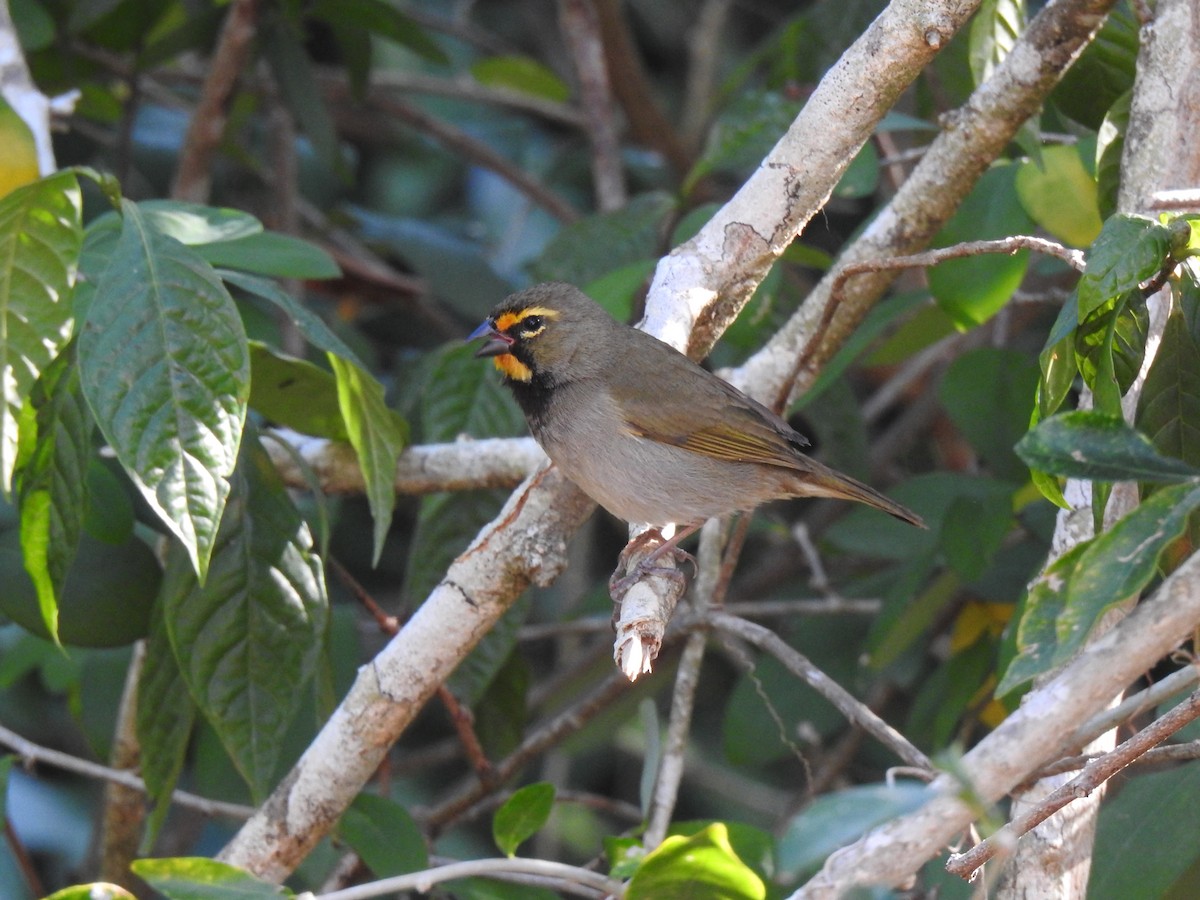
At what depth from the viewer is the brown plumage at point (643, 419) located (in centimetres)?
376

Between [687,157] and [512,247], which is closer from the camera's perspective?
[687,157]

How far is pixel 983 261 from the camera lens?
3.45 m

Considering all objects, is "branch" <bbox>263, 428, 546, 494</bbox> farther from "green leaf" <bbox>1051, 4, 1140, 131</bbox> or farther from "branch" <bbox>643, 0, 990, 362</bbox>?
"green leaf" <bbox>1051, 4, 1140, 131</bbox>

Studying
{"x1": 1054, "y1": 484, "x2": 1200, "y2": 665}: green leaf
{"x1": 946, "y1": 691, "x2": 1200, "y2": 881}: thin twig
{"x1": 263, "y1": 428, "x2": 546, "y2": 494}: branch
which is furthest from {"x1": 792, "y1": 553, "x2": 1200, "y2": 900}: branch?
{"x1": 263, "y1": 428, "x2": 546, "y2": 494}: branch

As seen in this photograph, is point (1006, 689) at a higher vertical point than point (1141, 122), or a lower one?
lower

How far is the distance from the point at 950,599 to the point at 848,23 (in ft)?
7.49

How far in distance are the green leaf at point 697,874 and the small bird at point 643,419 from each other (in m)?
1.51

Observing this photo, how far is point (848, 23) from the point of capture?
508 cm

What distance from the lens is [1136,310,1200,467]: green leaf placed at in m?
2.36

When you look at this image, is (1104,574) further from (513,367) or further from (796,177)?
(513,367)

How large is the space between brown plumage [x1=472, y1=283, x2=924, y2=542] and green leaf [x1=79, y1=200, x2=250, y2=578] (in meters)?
1.22

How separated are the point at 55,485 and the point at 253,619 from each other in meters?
0.54

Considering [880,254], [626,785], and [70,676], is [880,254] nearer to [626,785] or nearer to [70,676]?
[70,676]

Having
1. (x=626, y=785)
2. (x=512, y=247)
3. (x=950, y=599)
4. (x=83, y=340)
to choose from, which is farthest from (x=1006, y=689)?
(x=512, y=247)
